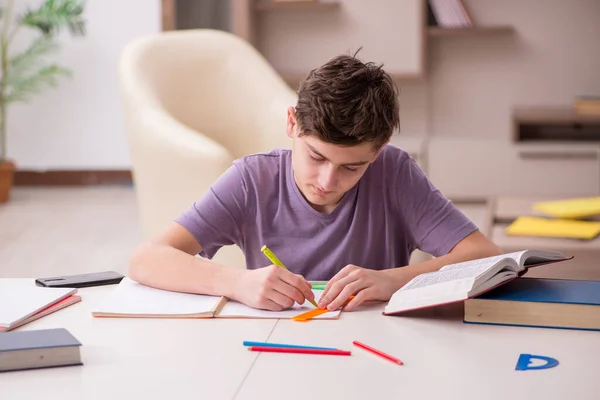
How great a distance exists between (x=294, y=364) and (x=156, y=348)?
193mm

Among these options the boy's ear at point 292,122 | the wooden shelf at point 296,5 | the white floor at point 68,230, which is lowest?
the white floor at point 68,230

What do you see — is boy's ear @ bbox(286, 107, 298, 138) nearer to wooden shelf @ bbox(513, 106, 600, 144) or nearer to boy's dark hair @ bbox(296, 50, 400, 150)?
boy's dark hair @ bbox(296, 50, 400, 150)

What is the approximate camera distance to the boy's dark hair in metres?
1.44

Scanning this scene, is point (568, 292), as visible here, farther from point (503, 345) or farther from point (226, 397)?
point (226, 397)

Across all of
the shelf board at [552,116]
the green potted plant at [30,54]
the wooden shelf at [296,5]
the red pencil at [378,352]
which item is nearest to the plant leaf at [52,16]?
the green potted plant at [30,54]

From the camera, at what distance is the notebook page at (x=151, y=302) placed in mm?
1286

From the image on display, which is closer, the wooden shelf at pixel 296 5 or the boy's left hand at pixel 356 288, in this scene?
the boy's left hand at pixel 356 288

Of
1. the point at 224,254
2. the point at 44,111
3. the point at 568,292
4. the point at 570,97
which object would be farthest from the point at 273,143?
the point at 44,111

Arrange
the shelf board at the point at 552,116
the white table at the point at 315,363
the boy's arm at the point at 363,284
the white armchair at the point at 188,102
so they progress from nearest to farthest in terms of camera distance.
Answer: the white table at the point at 315,363 → the boy's arm at the point at 363,284 → the white armchair at the point at 188,102 → the shelf board at the point at 552,116

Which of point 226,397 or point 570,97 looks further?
point 570,97

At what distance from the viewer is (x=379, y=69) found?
1522 mm

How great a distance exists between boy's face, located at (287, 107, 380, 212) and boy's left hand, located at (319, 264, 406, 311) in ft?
0.59

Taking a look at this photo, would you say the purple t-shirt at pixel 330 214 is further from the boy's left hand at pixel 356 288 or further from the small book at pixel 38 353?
the small book at pixel 38 353

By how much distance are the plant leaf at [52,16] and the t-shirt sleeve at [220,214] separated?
3.50m
